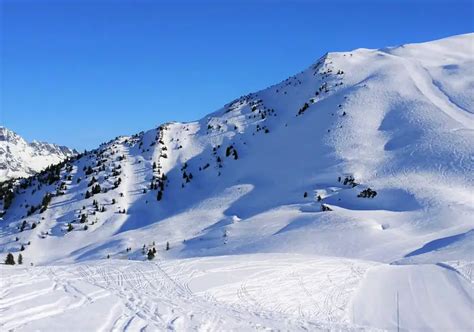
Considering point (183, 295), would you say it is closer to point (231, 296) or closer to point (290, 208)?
point (231, 296)

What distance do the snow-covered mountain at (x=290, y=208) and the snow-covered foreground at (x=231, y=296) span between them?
0.10m

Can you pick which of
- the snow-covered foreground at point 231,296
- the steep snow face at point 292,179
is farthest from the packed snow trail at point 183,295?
the steep snow face at point 292,179

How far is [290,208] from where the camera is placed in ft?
139

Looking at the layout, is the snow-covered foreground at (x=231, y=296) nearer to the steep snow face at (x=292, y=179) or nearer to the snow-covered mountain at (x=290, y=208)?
the snow-covered mountain at (x=290, y=208)

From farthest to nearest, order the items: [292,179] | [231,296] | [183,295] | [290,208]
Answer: [292,179], [290,208], [231,296], [183,295]

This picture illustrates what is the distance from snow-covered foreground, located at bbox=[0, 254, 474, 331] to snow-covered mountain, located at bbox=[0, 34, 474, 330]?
102mm

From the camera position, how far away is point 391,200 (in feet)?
131

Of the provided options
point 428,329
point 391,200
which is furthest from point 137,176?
point 428,329

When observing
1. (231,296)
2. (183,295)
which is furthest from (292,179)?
(183,295)

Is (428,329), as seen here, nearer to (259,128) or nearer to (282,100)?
(259,128)

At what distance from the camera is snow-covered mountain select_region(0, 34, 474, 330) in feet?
52.5

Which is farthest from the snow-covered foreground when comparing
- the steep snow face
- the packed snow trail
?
the steep snow face

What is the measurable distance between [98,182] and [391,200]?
3586cm

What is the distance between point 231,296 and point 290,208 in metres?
26.6
